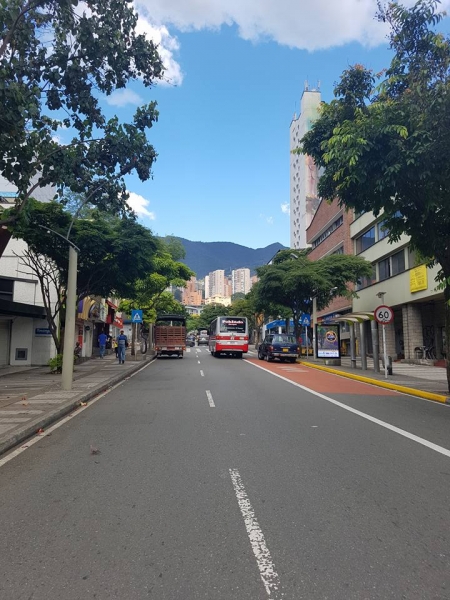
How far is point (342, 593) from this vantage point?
3.16 meters

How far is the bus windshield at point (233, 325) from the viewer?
1395 inches

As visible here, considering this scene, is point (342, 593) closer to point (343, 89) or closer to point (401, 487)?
point (401, 487)

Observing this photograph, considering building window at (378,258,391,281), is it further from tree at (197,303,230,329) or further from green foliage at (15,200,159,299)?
tree at (197,303,230,329)

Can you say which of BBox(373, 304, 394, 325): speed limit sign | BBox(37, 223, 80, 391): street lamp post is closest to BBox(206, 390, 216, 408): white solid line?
BBox(37, 223, 80, 391): street lamp post

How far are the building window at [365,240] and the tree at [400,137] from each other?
26.5m

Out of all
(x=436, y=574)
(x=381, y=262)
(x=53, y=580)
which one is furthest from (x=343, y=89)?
(x=381, y=262)

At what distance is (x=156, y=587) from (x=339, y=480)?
2892 millimetres

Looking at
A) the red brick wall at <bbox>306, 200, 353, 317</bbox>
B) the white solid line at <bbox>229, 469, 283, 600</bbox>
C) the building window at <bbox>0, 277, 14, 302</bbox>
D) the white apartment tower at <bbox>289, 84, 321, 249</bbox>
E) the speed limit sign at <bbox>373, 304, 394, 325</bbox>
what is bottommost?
the white solid line at <bbox>229, 469, 283, 600</bbox>

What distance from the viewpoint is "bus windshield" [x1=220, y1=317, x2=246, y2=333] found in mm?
35438

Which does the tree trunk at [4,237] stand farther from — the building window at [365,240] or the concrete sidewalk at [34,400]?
the building window at [365,240]

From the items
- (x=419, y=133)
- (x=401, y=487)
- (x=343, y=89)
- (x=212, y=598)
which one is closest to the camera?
(x=212, y=598)

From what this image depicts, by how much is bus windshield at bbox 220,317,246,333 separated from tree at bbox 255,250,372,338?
2.65m

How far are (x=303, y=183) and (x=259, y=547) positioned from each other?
102 metres

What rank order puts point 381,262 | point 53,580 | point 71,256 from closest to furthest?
point 53,580, point 71,256, point 381,262
